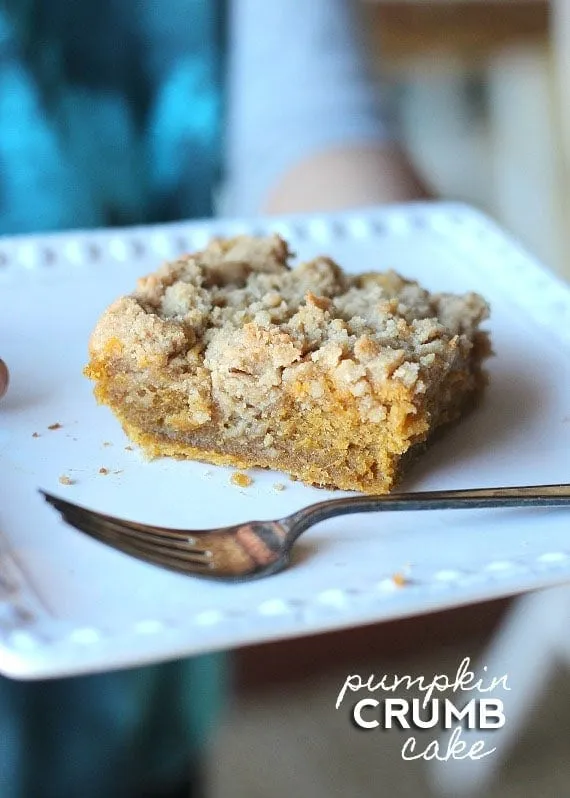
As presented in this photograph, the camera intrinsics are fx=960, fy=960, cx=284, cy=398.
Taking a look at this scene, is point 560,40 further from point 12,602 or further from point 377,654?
point 12,602

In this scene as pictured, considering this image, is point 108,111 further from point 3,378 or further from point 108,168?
point 3,378

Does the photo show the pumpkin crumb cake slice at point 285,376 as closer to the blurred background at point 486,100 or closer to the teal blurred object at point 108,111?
the teal blurred object at point 108,111

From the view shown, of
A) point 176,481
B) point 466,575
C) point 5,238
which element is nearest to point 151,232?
point 5,238

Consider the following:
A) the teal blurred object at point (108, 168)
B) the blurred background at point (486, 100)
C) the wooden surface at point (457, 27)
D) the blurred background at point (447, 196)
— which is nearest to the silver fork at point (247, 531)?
the teal blurred object at point (108, 168)

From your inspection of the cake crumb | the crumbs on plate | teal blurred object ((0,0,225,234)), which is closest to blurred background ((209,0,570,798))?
teal blurred object ((0,0,225,234))

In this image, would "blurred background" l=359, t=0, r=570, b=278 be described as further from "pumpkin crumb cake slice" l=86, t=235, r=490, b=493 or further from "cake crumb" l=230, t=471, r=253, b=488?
"cake crumb" l=230, t=471, r=253, b=488
